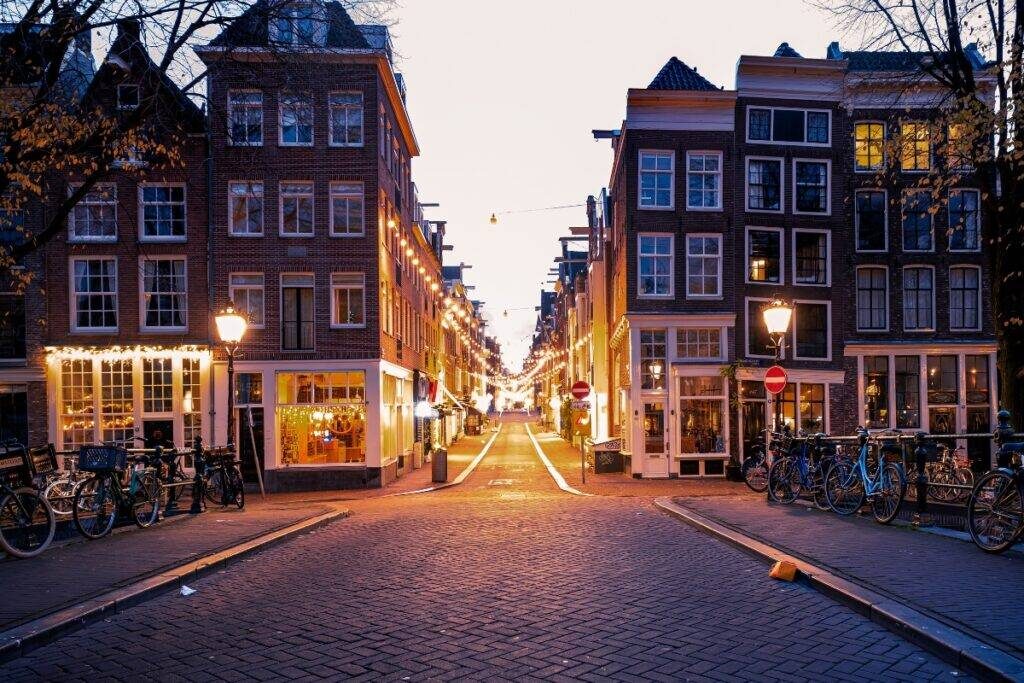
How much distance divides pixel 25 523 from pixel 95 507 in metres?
1.94

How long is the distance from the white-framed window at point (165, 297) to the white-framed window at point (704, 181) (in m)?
17.0

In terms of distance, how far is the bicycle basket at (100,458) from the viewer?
12570 millimetres

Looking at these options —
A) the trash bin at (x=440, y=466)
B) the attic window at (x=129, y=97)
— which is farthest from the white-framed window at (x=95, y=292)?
the trash bin at (x=440, y=466)

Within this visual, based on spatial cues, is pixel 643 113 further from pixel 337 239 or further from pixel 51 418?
pixel 51 418

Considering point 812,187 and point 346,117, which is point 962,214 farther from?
point 346,117

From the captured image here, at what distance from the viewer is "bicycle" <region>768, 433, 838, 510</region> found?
50.2 feet

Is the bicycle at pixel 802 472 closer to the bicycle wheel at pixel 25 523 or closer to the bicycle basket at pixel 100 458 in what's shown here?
the bicycle basket at pixel 100 458

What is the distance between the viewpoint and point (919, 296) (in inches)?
1272

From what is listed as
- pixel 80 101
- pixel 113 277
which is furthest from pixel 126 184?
pixel 80 101

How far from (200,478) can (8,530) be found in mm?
5956

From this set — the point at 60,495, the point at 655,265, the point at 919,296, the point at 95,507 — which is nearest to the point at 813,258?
the point at 919,296

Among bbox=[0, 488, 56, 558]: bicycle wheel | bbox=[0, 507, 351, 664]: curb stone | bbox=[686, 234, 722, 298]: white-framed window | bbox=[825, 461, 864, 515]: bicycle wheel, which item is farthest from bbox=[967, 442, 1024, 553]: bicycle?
bbox=[686, 234, 722, 298]: white-framed window

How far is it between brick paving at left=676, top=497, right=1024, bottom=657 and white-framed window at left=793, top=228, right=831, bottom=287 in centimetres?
1785

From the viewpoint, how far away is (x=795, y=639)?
684cm
